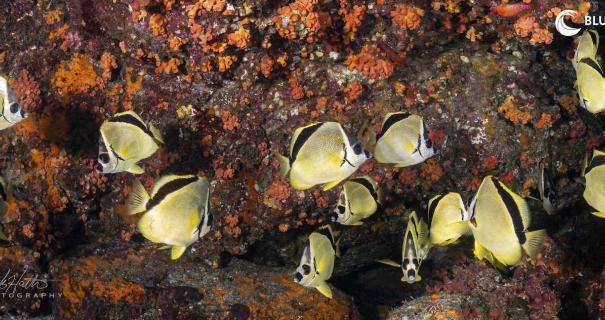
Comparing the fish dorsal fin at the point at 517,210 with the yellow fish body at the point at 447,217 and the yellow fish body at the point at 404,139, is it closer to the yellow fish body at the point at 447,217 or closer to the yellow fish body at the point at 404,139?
the yellow fish body at the point at 447,217

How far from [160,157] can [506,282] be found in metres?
4.16

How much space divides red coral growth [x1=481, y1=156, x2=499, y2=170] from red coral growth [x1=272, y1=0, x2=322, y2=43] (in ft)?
7.73

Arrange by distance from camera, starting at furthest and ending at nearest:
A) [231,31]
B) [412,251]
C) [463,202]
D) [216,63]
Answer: [216,63]
[231,31]
[412,251]
[463,202]

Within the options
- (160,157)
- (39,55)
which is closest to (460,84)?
(160,157)

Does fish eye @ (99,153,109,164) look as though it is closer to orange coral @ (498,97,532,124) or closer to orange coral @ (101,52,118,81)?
orange coral @ (101,52,118,81)

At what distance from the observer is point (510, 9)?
5141 millimetres

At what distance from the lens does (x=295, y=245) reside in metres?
5.79

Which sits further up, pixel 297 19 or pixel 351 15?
pixel 297 19

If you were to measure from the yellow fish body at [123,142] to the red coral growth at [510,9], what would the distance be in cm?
408

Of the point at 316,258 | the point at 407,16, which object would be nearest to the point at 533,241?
the point at 316,258

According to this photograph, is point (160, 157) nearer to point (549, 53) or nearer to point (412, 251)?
point (412, 251)

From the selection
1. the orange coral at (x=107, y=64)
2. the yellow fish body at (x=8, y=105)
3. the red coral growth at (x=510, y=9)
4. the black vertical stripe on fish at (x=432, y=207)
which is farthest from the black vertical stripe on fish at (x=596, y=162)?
the orange coral at (x=107, y=64)

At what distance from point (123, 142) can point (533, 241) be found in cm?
302

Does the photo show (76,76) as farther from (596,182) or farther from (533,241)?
(596,182)
